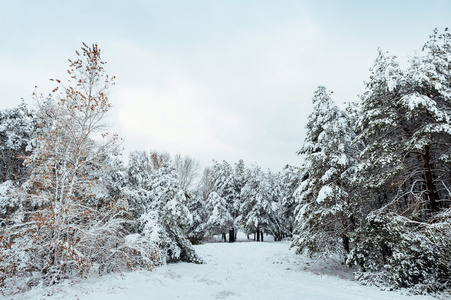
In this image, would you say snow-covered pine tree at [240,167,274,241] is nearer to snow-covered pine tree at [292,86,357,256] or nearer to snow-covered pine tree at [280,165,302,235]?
snow-covered pine tree at [280,165,302,235]

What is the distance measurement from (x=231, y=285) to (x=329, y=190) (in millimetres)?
6523

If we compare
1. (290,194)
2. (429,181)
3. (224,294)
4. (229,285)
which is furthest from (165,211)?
(290,194)

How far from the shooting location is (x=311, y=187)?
1336 centimetres

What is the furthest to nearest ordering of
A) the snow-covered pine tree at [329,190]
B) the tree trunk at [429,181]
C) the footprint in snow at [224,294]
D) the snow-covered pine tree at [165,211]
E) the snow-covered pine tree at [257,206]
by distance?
the snow-covered pine tree at [257,206]
the snow-covered pine tree at [165,211]
the snow-covered pine tree at [329,190]
the tree trunk at [429,181]
the footprint in snow at [224,294]

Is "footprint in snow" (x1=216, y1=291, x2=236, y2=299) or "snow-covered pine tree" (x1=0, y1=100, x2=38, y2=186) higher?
"snow-covered pine tree" (x1=0, y1=100, x2=38, y2=186)

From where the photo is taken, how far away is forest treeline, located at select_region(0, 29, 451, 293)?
777 cm

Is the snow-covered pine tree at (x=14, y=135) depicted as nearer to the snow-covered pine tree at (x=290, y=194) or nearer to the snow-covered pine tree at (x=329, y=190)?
the snow-covered pine tree at (x=329, y=190)

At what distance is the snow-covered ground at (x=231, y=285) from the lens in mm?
7127

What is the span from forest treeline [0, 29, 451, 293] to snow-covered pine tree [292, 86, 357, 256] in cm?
7

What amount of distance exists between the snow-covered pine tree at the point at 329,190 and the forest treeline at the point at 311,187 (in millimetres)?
69

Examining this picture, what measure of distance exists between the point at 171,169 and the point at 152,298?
31.1 feet

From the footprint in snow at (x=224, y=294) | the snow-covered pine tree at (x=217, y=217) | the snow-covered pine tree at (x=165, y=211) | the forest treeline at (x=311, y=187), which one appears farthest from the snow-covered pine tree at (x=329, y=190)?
the snow-covered pine tree at (x=217, y=217)

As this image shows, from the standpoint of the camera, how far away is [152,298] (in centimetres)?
738

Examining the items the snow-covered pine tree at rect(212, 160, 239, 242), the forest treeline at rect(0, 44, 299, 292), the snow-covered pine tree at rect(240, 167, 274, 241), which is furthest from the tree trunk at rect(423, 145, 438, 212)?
the snow-covered pine tree at rect(212, 160, 239, 242)
